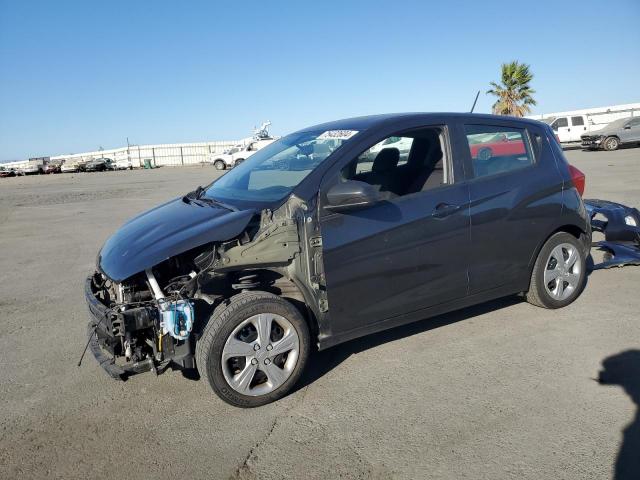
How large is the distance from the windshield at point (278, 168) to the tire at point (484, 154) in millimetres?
1147

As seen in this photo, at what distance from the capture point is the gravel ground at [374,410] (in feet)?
8.87

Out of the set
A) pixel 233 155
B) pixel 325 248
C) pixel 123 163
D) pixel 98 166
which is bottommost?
pixel 325 248

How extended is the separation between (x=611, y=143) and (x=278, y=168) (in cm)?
2698

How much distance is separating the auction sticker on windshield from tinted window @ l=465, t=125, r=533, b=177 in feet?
3.41

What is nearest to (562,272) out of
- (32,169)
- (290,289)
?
(290,289)

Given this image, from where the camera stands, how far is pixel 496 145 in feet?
14.5

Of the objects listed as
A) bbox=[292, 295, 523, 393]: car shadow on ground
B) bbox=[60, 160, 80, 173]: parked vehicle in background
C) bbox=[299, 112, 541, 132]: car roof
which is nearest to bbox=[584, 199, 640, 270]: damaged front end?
bbox=[292, 295, 523, 393]: car shadow on ground

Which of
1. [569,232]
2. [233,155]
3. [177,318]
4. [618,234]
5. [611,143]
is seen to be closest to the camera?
[177,318]

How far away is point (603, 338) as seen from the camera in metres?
4.09

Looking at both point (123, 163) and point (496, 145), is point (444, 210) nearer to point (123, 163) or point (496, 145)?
point (496, 145)

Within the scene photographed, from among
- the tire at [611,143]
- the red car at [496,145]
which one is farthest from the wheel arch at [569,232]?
the tire at [611,143]

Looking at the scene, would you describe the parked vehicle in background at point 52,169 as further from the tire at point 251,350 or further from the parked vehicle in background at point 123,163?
the tire at point 251,350

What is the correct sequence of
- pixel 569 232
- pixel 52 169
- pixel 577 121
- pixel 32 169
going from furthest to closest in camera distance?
1. pixel 52 169
2. pixel 32 169
3. pixel 577 121
4. pixel 569 232

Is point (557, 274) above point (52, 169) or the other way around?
the other way around
